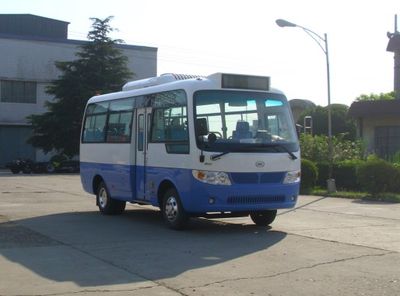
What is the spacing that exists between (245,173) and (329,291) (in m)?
4.57

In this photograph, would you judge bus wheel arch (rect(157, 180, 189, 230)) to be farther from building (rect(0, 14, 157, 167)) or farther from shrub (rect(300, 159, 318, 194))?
building (rect(0, 14, 157, 167))

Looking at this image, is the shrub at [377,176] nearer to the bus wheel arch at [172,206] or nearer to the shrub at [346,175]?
the shrub at [346,175]

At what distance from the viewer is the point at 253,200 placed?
38.0ft


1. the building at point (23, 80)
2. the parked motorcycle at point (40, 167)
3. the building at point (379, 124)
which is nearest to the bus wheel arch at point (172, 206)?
the building at point (379, 124)

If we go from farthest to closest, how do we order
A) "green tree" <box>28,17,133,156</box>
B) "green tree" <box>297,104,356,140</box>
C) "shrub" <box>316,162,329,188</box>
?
"green tree" <box>297,104,356,140</box>, "green tree" <box>28,17,133,156</box>, "shrub" <box>316,162,329,188</box>

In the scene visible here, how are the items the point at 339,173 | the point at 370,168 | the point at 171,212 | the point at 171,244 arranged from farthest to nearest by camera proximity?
the point at 339,173, the point at 370,168, the point at 171,212, the point at 171,244

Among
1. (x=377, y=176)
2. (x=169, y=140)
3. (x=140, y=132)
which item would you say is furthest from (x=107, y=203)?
(x=377, y=176)

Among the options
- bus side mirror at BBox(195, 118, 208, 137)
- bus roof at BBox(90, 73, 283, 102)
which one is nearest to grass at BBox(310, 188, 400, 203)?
bus roof at BBox(90, 73, 283, 102)

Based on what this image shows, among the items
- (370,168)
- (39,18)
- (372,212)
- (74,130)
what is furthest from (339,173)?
(39,18)

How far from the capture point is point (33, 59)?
58.9 m

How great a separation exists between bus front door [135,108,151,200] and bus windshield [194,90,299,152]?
6.52 ft

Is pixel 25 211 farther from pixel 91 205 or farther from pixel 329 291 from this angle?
pixel 329 291

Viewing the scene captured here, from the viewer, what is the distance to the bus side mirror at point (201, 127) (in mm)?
11438

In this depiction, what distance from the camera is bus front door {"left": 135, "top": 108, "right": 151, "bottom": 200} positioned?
13219mm
